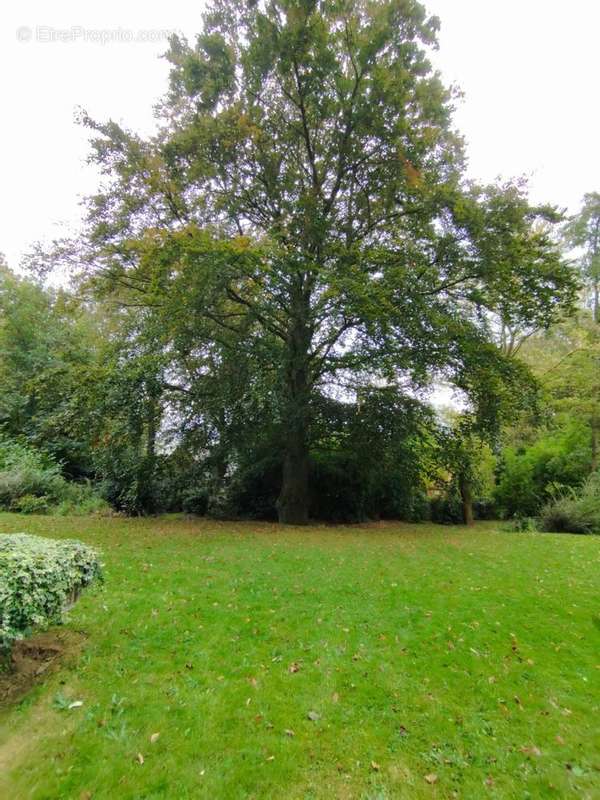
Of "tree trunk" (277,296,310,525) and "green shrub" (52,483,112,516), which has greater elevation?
"tree trunk" (277,296,310,525)

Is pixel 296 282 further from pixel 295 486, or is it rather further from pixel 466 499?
pixel 466 499

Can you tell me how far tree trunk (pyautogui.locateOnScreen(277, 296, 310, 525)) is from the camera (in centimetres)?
996

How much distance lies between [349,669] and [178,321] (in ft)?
24.1

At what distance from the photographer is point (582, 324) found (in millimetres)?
17141

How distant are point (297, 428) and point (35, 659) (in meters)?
7.42

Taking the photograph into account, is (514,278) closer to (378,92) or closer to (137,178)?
(378,92)

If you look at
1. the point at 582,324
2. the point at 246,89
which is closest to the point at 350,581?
the point at 246,89

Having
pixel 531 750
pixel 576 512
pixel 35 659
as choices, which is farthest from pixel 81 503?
pixel 576 512

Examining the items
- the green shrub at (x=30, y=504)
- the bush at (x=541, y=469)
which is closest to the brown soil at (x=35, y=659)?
the green shrub at (x=30, y=504)

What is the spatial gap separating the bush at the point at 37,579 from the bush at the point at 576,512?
13836 millimetres

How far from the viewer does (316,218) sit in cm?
959

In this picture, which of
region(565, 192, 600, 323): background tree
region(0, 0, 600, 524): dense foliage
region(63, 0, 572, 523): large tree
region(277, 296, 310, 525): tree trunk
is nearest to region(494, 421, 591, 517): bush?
region(0, 0, 600, 524): dense foliage

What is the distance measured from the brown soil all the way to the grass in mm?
114

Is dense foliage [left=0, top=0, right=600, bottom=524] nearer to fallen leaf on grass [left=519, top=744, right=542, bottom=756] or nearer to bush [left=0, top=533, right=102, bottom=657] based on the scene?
bush [left=0, top=533, right=102, bottom=657]
